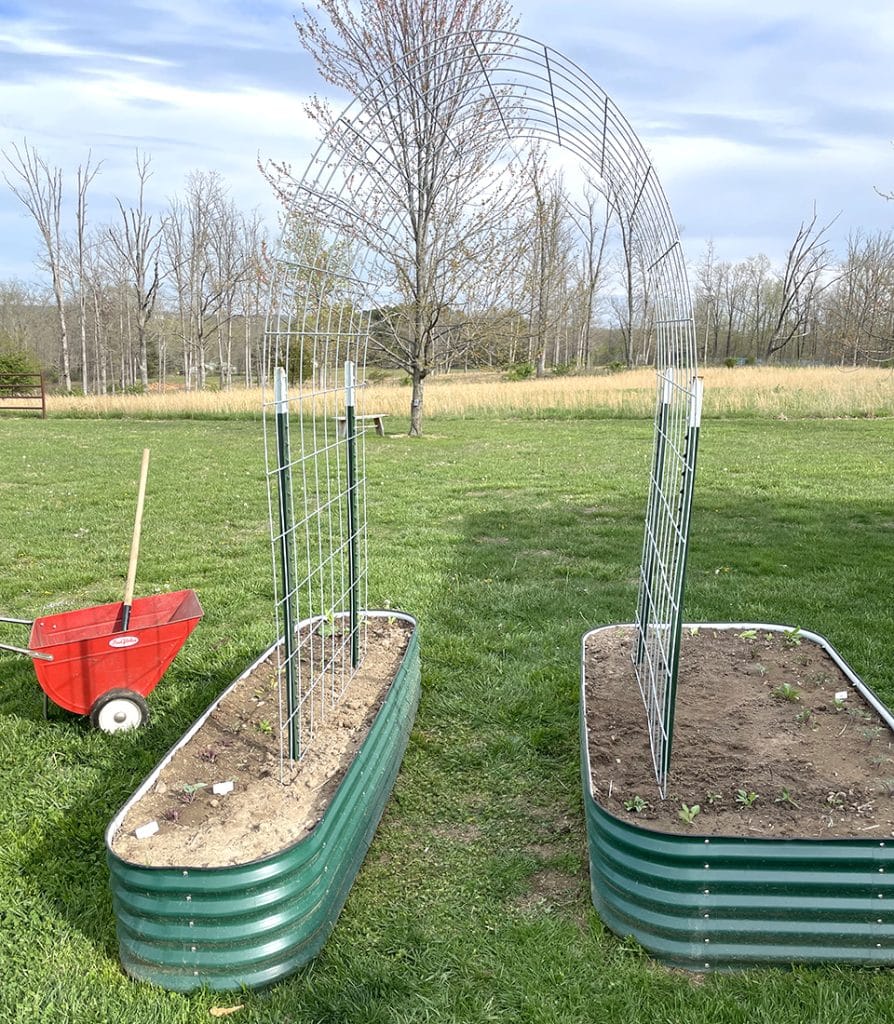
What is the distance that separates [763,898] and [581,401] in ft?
51.6

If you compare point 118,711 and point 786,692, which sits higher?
point 786,692

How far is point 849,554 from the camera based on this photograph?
584 centimetres

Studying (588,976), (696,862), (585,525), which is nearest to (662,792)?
(696,862)

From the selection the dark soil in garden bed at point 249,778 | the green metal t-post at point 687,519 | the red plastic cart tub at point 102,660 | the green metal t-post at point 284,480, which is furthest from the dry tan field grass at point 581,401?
the green metal t-post at point 687,519

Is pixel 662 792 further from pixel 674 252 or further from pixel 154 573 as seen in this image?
pixel 154 573

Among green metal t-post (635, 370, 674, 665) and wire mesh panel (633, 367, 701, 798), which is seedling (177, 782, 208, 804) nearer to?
wire mesh panel (633, 367, 701, 798)

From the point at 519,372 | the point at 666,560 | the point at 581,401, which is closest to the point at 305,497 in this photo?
the point at 666,560

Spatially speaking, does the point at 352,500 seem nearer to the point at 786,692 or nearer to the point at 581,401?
the point at 786,692

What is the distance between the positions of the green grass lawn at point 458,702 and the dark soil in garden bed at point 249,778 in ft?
1.02

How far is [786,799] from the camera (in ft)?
7.82

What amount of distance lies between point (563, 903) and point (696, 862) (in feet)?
1.72

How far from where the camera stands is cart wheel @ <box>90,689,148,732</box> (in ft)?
10.6

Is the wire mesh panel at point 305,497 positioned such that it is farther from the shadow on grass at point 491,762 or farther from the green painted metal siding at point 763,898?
the green painted metal siding at point 763,898

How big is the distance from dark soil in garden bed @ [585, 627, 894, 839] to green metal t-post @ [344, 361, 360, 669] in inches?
39.7
